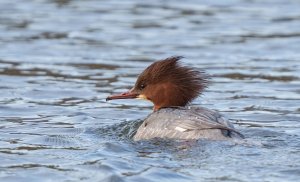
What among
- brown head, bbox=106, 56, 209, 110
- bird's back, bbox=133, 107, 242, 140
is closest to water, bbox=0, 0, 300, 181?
bird's back, bbox=133, 107, 242, 140

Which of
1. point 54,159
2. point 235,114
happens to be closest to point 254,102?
point 235,114

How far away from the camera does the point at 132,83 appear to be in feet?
41.7

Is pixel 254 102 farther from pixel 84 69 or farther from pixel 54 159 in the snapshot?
pixel 54 159

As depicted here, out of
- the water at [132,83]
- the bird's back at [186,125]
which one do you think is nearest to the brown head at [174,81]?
the bird's back at [186,125]

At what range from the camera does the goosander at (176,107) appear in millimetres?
8789

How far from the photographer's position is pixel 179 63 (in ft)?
31.7

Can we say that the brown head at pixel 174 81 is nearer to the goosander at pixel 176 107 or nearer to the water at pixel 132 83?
the goosander at pixel 176 107

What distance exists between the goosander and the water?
0.62ft

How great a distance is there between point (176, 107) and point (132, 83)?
3288 millimetres

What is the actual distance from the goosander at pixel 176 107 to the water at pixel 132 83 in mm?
189

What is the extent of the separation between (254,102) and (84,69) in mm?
2998

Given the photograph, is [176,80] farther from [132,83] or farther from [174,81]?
[132,83]

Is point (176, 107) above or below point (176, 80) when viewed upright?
below

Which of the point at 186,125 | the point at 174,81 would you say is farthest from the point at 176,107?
the point at 186,125
